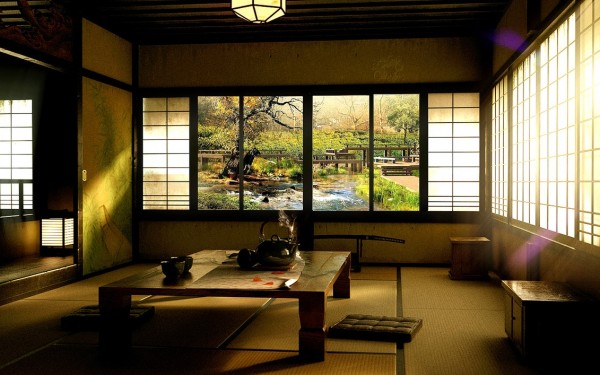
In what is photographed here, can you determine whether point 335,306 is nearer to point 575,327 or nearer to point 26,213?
point 575,327

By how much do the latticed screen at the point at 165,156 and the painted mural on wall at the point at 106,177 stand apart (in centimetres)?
31

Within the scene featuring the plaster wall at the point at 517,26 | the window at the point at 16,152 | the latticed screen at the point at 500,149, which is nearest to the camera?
the plaster wall at the point at 517,26

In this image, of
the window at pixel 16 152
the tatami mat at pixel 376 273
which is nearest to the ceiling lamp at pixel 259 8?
the tatami mat at pixel 376 273

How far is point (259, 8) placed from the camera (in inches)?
190

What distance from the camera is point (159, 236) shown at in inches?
318

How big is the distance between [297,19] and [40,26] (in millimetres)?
2861

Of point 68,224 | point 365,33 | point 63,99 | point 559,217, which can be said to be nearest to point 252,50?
point 365,33

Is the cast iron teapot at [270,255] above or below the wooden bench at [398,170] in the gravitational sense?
below

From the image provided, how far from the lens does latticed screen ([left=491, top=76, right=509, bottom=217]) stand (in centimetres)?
636

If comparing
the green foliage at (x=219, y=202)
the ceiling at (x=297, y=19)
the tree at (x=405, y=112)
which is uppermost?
the ceiling at (x=297, y=19)

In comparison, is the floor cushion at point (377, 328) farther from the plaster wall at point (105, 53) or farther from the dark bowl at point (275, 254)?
the plaster wall at point (105, 53)

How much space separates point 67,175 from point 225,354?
5.58 metres

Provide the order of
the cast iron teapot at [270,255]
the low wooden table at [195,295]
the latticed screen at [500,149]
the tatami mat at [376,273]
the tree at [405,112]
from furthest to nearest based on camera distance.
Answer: the tree at [405,112]
the tatami mat at [376,273]
the latticed screen at [500,149]
the cast iron teapot at [270,255]
the low wooden table at [195,295]

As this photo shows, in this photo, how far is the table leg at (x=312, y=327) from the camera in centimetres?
348
